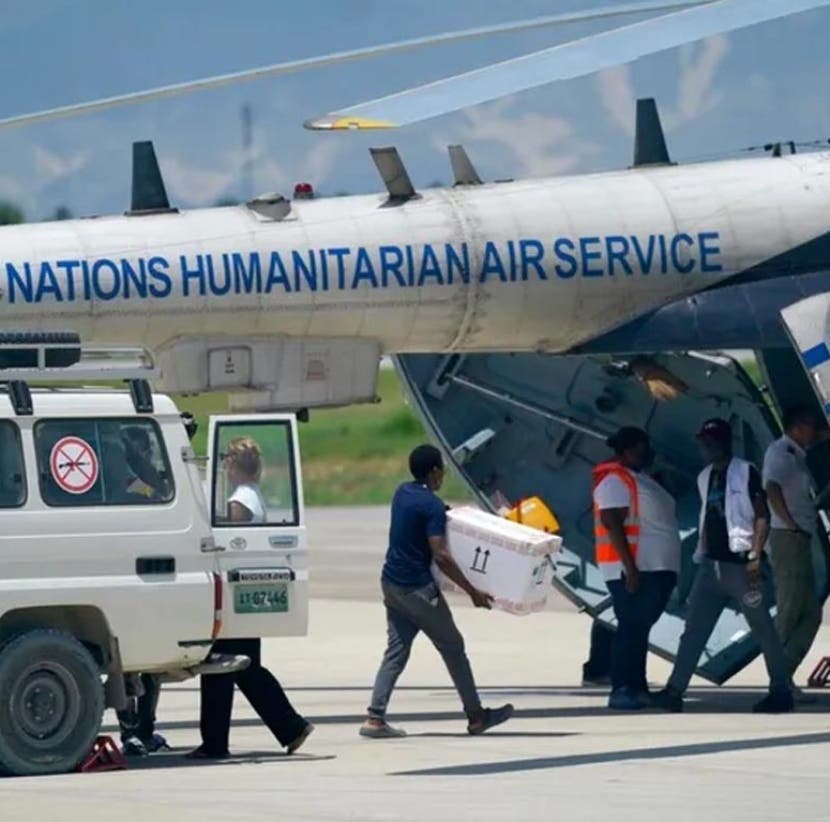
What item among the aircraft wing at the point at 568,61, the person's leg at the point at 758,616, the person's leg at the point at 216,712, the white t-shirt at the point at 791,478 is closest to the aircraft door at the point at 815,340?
the white t-shirt at the point at 791,478

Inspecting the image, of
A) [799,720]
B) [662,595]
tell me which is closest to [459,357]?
[662,595]

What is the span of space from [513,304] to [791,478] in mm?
1992

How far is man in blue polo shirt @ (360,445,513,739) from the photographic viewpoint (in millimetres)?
13523

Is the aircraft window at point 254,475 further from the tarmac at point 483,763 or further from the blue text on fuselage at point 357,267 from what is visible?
the blue text on fuselage at point 357,267

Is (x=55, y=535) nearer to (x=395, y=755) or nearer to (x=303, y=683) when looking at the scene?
(x=395, y=755)

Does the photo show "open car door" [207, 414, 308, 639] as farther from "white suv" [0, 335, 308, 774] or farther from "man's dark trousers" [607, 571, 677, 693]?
"man's dark trousers" [607, 571, 677, 693]

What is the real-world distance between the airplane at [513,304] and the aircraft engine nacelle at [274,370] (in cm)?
1

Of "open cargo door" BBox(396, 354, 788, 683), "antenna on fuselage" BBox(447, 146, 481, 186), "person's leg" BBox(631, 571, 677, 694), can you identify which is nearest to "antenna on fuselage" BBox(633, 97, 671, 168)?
"antenna on fuselage" BBox(447, 146, 481, 186)

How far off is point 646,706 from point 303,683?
121 inches

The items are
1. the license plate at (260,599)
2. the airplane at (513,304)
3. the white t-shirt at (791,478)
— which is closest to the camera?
the license plate at (260,599)

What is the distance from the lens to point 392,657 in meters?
13.7

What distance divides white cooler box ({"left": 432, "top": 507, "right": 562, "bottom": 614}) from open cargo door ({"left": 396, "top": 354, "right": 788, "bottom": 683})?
137 inches

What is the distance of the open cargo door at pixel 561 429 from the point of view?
17.2m

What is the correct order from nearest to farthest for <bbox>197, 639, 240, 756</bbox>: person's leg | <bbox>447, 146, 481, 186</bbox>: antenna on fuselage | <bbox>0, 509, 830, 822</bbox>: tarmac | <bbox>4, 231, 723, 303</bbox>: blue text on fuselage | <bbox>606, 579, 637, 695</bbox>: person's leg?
<bbox>0, 509, 830, 822</bbox>: tarmac < <bbox>197, 639, 240, 756</bbox>: person's leg < <bbox>4, 231, 723, 303</bbox>: blue text on fuselage < <bbox>606, 579, 637, 695</bbox>: person's leg < <bbox>447, 146, 481, 186</bbox>: antenna on fuselage
